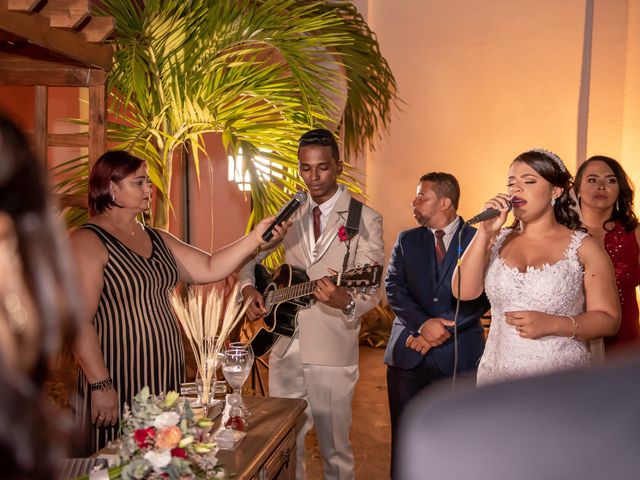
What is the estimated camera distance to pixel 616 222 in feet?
Result: 12.9

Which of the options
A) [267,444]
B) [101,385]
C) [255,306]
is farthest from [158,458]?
[255,306]

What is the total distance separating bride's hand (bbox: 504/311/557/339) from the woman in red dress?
1.25 meters

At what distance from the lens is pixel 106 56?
344 centimetres

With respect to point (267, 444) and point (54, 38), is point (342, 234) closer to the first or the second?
point (267, 444)

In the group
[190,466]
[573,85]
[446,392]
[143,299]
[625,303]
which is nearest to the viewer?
[446,392]

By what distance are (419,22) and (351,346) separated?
19.1 ft

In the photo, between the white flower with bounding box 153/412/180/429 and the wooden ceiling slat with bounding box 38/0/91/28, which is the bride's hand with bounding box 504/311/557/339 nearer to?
the white flower with bounding box 153/412/180/429

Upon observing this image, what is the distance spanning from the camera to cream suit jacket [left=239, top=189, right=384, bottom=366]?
3.36 metres

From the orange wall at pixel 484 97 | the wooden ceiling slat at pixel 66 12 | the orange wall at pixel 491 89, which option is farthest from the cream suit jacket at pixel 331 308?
the orange wall at pixel 491 89

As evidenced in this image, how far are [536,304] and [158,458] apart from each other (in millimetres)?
1658

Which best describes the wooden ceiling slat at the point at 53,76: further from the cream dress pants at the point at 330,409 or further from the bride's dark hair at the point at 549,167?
the bride's dark hair at the point at 549,167

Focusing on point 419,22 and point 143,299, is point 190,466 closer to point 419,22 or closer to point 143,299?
point 143,299

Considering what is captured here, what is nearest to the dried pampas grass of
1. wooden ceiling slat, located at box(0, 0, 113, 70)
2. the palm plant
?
wooden ceiling slat, located at box(0, 0, 113, 70)

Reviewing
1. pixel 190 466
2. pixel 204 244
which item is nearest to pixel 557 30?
pixel 204 244
